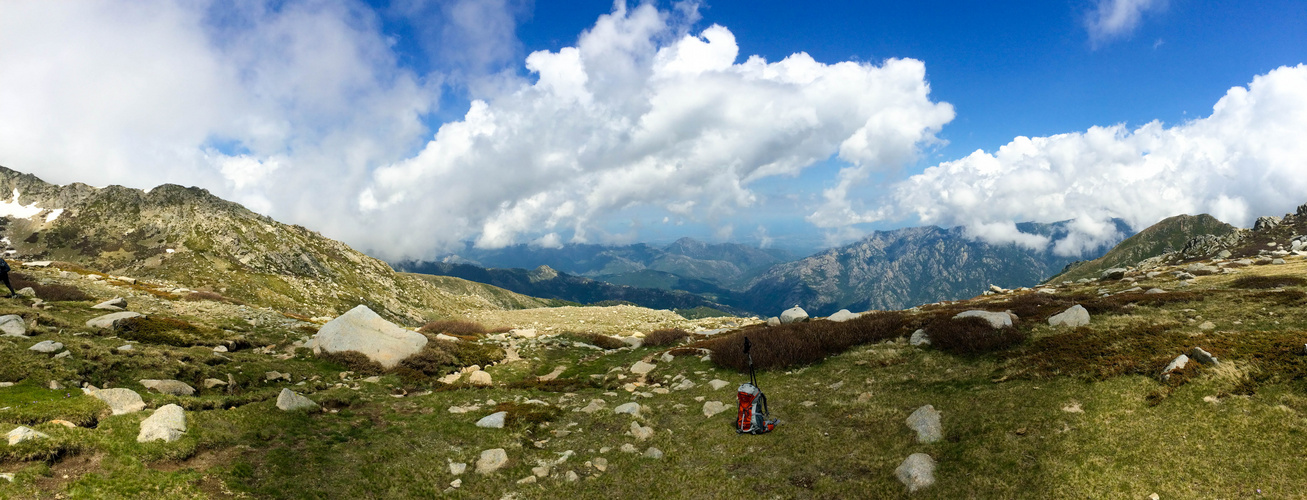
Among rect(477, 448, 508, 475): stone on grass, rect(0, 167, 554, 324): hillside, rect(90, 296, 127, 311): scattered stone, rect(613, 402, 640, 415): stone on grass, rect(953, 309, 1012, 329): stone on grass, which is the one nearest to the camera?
rect(477, 448, 508, 475): stone on grass

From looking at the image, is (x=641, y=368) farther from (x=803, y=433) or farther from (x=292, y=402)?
(x=292, y=402)

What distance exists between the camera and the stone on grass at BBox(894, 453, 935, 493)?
31.8 feet

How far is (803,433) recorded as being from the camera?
43.3ft

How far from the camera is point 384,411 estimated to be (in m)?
15.5

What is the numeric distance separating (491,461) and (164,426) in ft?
22.4

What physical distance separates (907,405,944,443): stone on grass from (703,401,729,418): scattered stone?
19.0 feet

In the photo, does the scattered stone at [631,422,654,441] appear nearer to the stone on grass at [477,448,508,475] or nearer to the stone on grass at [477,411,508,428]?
the stone on grass at [477,448,508,475]

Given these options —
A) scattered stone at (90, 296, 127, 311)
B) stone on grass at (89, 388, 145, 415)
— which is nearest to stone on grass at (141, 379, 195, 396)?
stone on grass at (89, 388, 145, 415)

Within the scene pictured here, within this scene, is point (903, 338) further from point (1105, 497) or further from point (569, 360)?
point (569, 360)

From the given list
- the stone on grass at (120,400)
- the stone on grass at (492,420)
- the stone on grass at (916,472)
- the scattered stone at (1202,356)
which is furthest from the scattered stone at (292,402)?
the scattered stone at (1202,356)

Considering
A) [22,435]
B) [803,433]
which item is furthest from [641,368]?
[22,435]

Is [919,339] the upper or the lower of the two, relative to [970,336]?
lower

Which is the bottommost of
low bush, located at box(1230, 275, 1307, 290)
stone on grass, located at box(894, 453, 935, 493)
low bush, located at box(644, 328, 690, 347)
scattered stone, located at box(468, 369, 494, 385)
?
stone on grass, located at box(894, 453, 935, 493)

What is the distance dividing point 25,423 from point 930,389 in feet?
72.2
